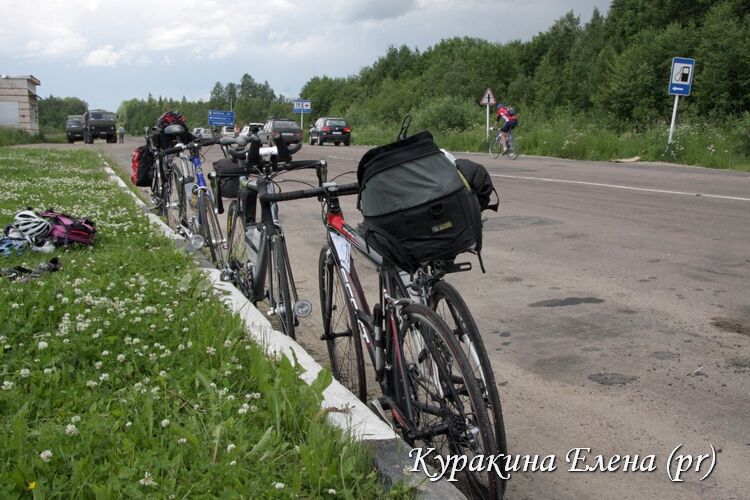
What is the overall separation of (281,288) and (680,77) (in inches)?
869

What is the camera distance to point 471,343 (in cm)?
289

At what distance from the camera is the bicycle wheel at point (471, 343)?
2.71 m

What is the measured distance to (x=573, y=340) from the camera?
4.85m

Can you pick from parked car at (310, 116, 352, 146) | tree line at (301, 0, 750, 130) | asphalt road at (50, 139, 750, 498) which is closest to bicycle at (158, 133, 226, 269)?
asphalt road at (50, 139, 750, 498)

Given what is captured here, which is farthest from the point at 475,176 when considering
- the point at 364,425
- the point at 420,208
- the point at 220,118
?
the point at 220,118

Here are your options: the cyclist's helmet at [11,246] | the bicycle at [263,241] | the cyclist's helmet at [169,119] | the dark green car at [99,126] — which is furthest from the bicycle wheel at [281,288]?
the dark green car at [99,126]

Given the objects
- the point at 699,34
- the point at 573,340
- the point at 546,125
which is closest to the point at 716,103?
the point at 699,34

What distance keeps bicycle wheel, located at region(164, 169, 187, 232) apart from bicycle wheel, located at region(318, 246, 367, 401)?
13.8ft

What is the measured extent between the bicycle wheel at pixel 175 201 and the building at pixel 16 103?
55.5 meters

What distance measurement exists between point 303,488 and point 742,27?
45.3 meters

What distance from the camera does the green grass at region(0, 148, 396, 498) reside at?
2.61 m

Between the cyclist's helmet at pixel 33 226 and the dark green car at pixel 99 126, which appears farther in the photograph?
the dark green car at pixel 99 126

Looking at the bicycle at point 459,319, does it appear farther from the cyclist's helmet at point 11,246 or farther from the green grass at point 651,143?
the green grass at point 651,143

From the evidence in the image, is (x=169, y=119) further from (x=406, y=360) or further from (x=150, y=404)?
(x=406, y=360)
